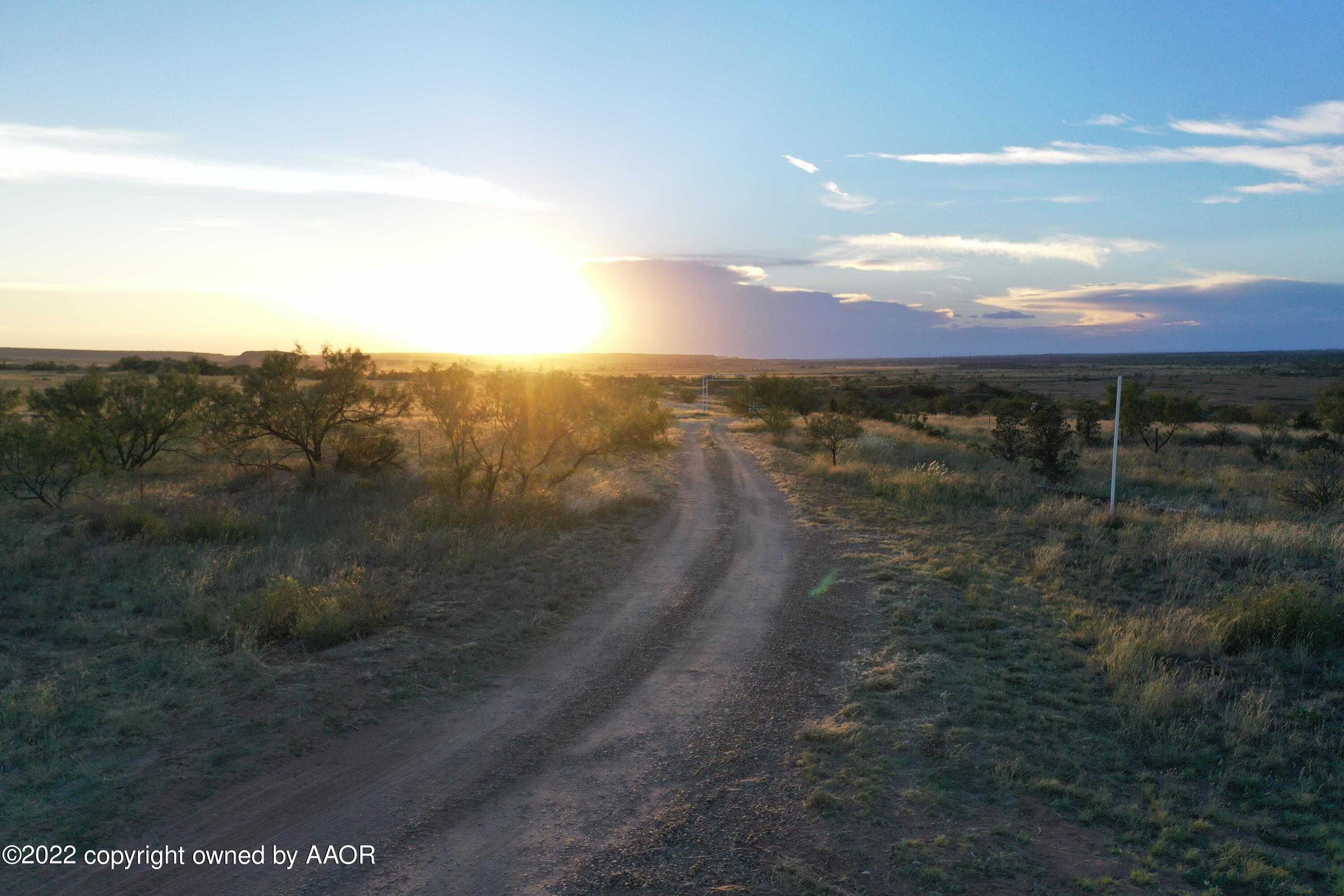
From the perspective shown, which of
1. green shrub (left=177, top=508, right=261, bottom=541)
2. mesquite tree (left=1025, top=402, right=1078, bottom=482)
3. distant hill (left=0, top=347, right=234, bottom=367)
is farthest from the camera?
distant hill (left=0, top=347, right=234, bottom=367)

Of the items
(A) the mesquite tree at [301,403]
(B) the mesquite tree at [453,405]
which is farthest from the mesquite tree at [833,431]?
(A) the mesquite tree at [301,403]

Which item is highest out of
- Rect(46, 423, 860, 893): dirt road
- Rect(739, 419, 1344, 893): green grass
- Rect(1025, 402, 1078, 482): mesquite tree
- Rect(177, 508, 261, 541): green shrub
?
Rect(1025, 402, 1078, 482): mesquite tree

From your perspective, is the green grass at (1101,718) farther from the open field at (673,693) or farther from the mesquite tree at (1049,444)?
the mesquite tree at (1049,444)

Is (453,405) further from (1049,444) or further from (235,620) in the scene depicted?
(1049,444)

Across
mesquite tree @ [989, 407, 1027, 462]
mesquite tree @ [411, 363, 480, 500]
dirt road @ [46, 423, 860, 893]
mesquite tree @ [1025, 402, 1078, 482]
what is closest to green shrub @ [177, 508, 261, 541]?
mesquite tree @ [411, 363, 480, 500]

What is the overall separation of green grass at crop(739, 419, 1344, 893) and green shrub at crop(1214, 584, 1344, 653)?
0.08ft

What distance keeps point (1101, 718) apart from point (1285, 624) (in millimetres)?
3169

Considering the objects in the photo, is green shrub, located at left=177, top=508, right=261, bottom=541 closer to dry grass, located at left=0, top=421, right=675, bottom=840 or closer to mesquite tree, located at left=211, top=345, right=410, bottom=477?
dry grass, located at left=0, top=421, right=675, bottom=840

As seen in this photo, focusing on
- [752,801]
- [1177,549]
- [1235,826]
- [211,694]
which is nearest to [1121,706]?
[1235,826]

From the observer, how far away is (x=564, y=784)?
5.36 m

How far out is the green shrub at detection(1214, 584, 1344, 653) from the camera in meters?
7.67

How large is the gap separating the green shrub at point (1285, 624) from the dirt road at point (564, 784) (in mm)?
4230

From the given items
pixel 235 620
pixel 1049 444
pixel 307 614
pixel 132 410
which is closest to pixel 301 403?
pixel 132 410

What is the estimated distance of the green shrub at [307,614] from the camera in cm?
791
